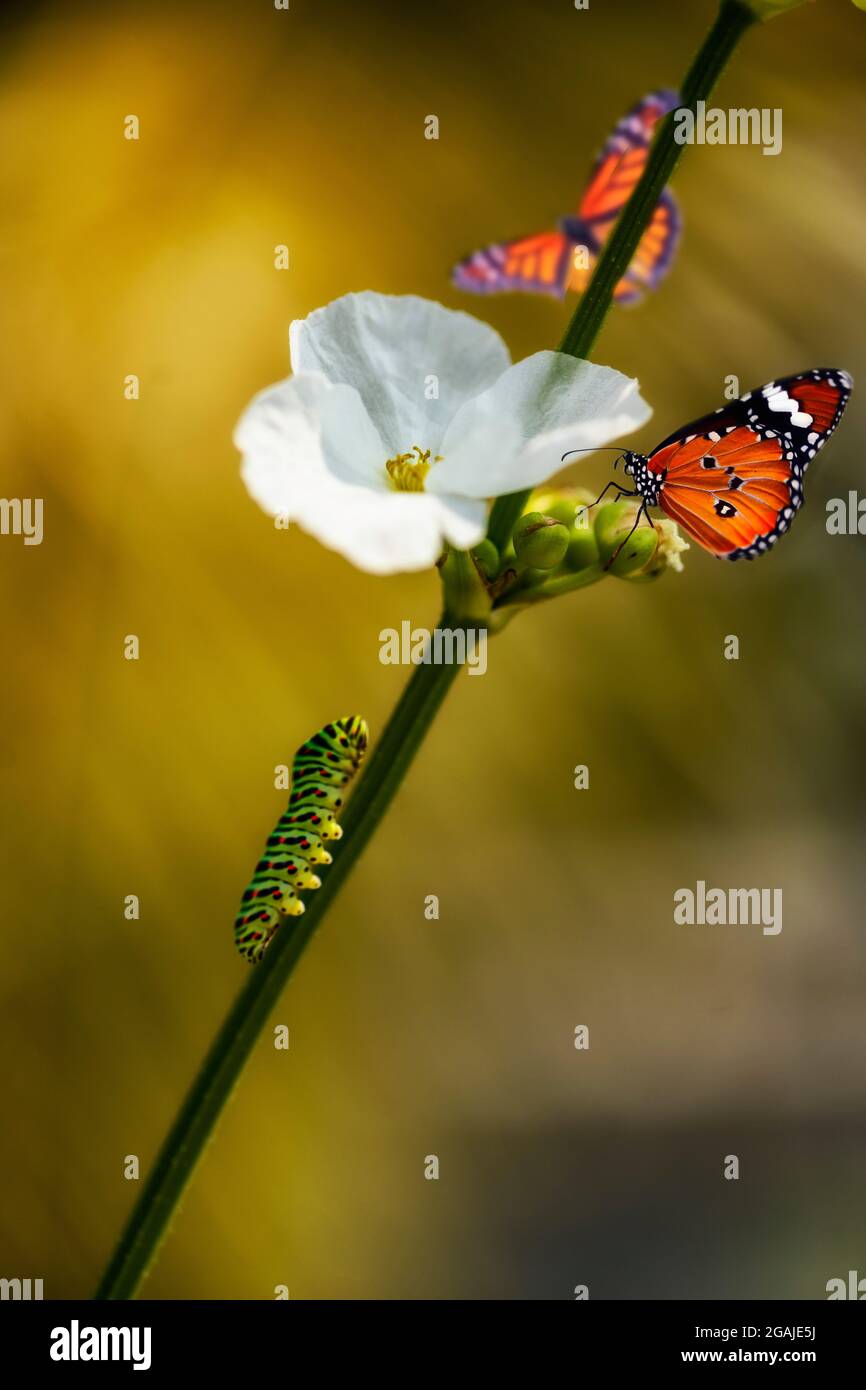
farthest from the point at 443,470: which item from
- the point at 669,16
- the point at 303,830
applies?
the point at 669,16

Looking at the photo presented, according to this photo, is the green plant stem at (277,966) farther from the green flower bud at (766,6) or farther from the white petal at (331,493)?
the green flower bud at (766,6)

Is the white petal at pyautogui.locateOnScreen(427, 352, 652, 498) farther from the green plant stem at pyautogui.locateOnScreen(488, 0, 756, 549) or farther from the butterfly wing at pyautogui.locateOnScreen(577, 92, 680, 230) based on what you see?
the butterfly wing at pyautogui.locateOnScreen(577, 92, 680, 230)

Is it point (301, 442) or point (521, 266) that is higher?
point (521, 266)

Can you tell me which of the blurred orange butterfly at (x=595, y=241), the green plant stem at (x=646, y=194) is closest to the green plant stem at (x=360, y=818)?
the green plant stem at (x=646, y=194)

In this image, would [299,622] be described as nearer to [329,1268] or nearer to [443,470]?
[329,1268]

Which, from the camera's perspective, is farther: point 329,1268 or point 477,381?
point 329,1268

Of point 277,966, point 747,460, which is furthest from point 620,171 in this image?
point 277,966

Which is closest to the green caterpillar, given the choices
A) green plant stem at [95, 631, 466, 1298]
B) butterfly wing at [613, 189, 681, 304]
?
green plant stem at [95, 631, 466, 1298]

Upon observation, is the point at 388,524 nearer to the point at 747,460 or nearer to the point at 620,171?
the point at 747,460
